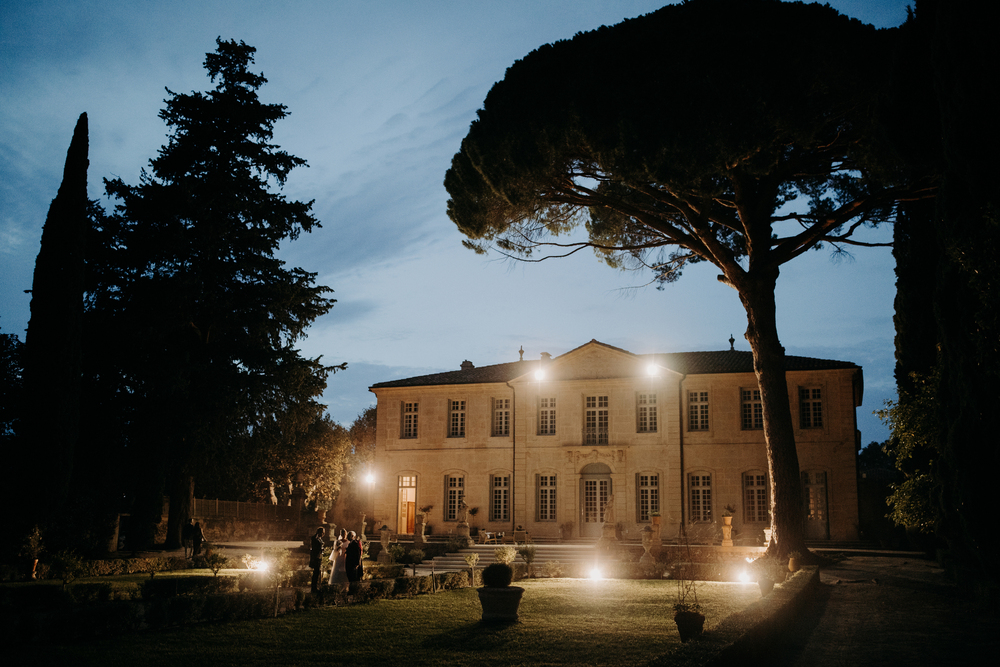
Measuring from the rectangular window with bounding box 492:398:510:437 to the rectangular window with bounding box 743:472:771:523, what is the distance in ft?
29.0

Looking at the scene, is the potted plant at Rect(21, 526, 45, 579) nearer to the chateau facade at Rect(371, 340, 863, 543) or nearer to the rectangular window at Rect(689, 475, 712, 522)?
the chateau facade at Rect(371, 340, 863, 543)

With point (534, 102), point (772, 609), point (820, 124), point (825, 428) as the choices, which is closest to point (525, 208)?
point (534, 102)

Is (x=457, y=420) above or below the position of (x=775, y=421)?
above

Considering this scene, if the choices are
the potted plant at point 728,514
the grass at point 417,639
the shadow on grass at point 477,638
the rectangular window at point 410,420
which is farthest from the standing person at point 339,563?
the rectangular window at point 410,420

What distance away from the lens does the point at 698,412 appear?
2731cm

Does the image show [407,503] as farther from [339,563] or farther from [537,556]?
[339,563]

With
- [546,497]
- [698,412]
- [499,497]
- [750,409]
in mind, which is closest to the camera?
[750,409]

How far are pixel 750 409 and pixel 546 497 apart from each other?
7957mm

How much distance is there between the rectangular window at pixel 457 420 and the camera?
30047 mm

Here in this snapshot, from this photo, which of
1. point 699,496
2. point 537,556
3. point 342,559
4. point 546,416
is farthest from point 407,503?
point 342,559

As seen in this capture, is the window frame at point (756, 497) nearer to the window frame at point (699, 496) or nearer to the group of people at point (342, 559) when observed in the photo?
the window frame at point (699, 496)

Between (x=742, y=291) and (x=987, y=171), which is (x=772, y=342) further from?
(x=987, y=171)

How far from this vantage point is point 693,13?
1487 centimetres

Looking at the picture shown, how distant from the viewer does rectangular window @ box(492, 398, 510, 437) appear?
29484mm
